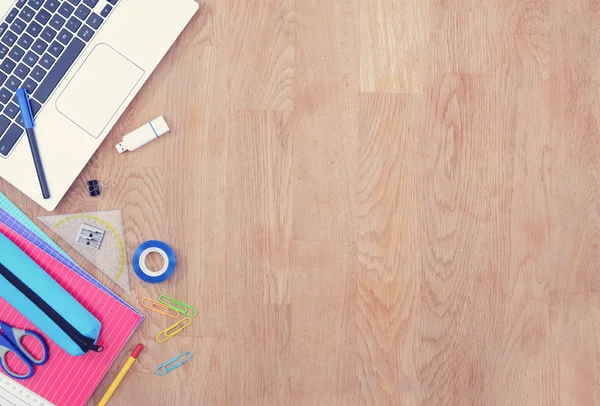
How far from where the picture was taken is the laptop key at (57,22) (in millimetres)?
832

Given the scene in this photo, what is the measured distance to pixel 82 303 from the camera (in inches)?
33.8

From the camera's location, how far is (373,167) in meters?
0.89

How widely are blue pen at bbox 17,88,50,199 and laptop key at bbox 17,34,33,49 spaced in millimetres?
68

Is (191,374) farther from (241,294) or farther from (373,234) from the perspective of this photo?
(373,234)

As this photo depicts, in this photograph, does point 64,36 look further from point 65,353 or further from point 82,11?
point 65,353

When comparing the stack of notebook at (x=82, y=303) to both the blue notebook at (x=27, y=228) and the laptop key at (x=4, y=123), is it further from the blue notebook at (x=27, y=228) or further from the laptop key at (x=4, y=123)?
the laptop key at (x=4, y=123)

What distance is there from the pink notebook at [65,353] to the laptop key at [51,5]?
0.34 metres

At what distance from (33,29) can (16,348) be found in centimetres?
49

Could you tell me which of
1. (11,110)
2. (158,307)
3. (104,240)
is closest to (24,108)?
(11,110)

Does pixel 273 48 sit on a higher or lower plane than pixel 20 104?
higher

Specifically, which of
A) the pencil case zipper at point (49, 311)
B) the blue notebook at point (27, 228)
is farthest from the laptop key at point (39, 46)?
the pencil case zipper at point (49, 311)

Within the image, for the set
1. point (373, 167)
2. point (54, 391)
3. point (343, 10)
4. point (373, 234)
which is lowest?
point (54, 391)

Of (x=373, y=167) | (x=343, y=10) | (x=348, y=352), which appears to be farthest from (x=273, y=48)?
(x=348, y=352)

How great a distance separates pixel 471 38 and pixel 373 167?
0.27 metres
